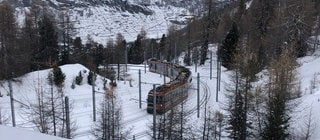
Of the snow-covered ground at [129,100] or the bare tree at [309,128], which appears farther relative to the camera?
the snow-covered ground at [129,100]

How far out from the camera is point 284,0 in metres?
67.9

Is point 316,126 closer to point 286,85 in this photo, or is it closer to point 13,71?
point 286,85

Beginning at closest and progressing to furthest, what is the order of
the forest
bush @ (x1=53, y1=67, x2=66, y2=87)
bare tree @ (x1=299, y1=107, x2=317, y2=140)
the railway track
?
1. bare tree @ (x1=299, y1=107, x2=317, y2=140)
2. the forest
3. bush @ (x1=53, y1=67, x2=66, y2=87)
4. the railway track

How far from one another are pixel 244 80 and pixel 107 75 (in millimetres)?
24446

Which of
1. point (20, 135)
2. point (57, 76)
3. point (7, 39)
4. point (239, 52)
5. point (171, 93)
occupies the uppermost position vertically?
point (20, 135)

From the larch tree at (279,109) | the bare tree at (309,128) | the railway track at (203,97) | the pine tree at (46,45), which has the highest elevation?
the pine tree at (46,45)

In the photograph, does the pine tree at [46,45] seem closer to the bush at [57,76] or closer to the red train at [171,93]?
the bush at [57,76]

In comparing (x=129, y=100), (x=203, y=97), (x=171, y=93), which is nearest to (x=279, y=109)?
(x=171, y=93)

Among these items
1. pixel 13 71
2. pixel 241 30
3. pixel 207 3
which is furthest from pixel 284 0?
pixel 13 71

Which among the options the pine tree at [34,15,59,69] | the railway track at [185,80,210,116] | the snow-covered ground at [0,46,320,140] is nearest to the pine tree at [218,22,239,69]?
the railway track at [185,80,210,116]

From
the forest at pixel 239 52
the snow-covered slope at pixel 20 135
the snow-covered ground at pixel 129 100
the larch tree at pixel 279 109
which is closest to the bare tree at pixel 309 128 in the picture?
the snow-covered ground at pixel 129 100

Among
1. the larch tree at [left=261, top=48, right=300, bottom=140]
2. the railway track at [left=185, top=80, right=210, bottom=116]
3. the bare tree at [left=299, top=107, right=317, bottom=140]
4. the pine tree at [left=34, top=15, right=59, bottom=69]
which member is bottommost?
the railway track at [left=185, top=80, right=210, bottom=116]

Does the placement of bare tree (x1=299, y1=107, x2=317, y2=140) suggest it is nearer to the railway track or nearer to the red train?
the red train

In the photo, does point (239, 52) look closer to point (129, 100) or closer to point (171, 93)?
point (171, 93)
